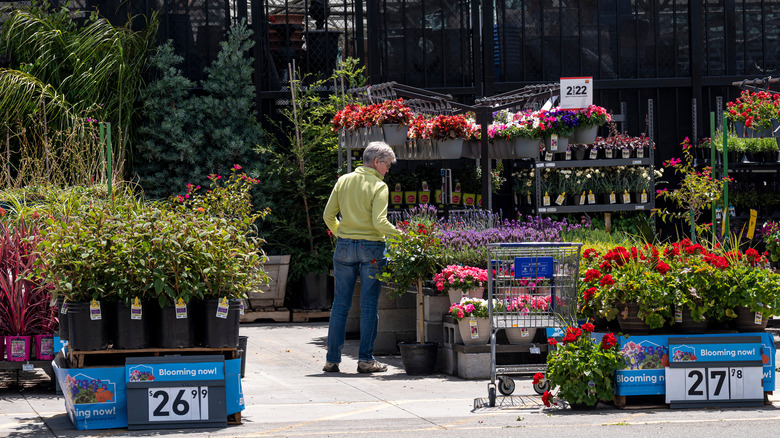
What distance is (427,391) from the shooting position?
8.03 m

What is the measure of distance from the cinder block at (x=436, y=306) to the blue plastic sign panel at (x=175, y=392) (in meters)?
2.89

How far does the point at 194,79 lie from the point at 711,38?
7.29 metres

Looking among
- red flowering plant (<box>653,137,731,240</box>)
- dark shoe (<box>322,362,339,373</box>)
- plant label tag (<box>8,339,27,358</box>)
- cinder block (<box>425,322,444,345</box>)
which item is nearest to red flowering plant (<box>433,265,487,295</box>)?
cinder block (<box>425,322,444,345</box>)

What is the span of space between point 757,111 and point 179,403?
8.51m

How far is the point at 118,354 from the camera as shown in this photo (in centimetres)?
691

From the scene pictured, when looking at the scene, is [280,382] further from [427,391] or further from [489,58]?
[489,58]

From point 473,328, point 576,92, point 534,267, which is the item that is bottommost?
point 473,328

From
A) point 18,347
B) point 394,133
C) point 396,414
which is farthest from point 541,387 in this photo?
point 18,347

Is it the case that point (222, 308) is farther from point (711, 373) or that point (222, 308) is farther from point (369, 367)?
point (711, 373)

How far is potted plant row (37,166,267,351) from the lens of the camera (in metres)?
6.65

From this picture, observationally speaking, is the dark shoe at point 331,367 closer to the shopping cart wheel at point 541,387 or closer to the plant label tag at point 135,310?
the shopping cart wheel at point 541,387

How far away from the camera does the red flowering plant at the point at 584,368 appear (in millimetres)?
6957

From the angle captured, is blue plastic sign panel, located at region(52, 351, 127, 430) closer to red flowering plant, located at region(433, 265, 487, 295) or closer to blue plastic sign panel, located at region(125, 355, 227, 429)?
blue plastic sign panel, located at region(125, 355, 227, 429)

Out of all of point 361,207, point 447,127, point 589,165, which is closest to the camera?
point 361,207
